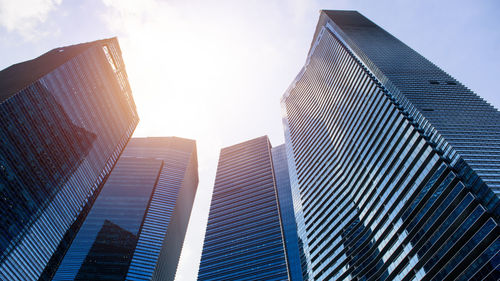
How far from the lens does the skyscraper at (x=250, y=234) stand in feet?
488

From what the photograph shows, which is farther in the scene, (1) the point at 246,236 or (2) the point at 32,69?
(1) the point at 246,236

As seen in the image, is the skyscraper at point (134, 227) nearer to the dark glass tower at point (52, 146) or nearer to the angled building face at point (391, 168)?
the dark glass tower at point (52, 146)

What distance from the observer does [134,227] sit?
15762 centimetres

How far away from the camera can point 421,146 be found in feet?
243

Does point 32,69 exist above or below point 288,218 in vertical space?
below

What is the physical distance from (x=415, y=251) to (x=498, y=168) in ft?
69.0

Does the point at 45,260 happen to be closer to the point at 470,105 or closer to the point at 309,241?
the point at 309,241

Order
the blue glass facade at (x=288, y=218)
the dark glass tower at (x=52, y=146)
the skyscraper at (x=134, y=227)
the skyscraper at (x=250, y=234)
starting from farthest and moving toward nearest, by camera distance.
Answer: the skyscraper at (x=250, y=234)
the skyscraper at (x=134, y=227)
the blue glass facade at (x=288, y=218)
the dark glass tower at (x=52, y=146)

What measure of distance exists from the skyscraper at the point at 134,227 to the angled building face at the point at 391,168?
68394 millimetres

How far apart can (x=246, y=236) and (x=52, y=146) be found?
→ 9800 centimetres

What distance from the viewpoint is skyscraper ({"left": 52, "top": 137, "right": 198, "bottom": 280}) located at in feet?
468

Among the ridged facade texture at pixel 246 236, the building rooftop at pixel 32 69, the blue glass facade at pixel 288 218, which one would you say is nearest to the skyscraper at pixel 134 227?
the ridged facade texture at pixel 246 236

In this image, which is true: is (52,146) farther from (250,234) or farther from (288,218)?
(288,218)

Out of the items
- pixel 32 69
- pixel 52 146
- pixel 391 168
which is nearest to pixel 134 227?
pixel 52 146
